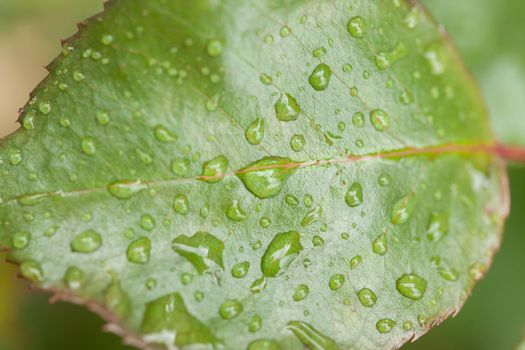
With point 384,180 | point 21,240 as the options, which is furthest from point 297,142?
point 21,240

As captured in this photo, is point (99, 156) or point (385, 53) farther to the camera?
point (385, 53)

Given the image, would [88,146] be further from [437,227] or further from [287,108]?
[437,227]

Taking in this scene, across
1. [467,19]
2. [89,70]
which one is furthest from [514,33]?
[89,70]

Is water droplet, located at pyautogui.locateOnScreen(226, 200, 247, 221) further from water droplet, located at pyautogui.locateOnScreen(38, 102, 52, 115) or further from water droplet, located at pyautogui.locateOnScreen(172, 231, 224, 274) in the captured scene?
water droplet, located at pyautogui.locateOnScreen(38, 102, 52, 115)

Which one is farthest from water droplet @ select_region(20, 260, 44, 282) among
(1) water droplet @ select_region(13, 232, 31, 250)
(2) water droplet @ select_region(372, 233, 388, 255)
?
(2) water droplet @ select_region(372, 233, 388, 255)

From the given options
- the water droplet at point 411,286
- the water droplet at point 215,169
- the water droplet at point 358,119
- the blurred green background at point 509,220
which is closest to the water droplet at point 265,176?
the water droplet at point 215,169

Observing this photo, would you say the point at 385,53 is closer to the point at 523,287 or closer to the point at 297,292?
the point at 297,292
